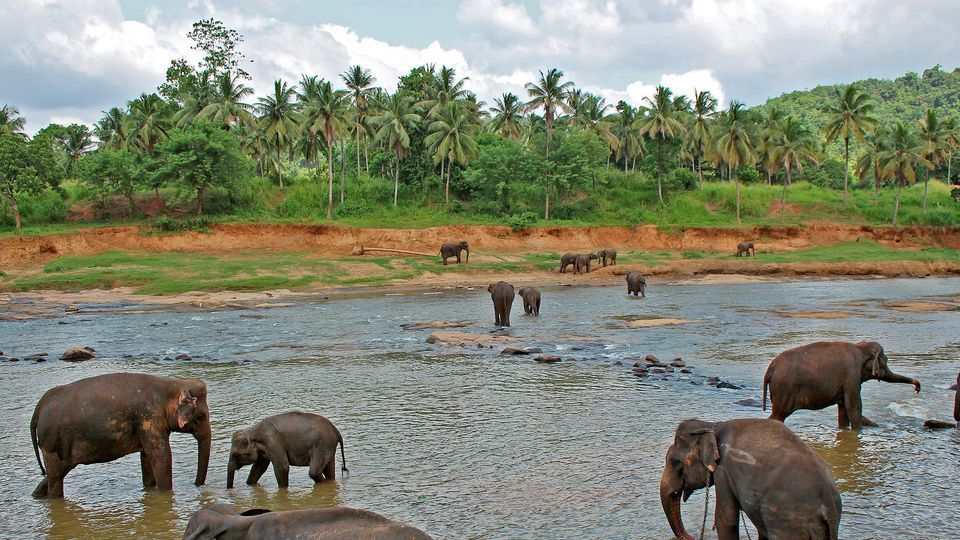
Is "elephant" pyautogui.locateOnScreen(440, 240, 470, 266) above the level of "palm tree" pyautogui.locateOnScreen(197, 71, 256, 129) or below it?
below

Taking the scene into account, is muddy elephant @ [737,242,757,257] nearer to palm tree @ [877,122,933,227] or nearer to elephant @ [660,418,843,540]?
palm tree @ [877,122,933,227]

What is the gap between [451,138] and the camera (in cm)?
5966

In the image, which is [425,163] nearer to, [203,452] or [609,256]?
[609,256]

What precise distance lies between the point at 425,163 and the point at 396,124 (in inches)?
320

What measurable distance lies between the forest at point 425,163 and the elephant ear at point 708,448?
47.6 m

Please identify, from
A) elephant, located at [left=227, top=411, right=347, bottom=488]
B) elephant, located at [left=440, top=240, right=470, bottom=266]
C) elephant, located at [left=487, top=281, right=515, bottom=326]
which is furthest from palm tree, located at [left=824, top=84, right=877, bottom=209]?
elephant, located at [left=227, top=411, right=347, bottom=488]

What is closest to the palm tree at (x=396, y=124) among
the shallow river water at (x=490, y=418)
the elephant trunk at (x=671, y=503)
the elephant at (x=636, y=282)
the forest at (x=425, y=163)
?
the forest at (x=425, y=163)

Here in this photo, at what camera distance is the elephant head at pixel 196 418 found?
9148 millimetres

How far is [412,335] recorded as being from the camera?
23469 millimetres

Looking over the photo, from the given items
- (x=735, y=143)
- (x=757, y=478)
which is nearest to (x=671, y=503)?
(x=757, y=478)

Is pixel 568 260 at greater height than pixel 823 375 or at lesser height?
greater

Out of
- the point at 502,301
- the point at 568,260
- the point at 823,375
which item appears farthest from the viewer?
the point at 568,260

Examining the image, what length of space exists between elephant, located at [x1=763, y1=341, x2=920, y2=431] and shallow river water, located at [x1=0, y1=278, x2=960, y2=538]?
→ 622 millimetres

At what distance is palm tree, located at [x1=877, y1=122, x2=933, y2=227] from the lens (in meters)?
60.1
